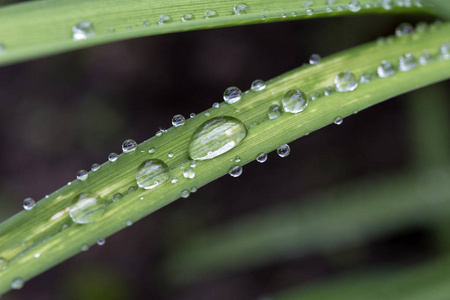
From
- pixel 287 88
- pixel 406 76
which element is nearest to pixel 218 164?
pixel 287 88

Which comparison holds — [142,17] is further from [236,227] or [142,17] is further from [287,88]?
[236,227]

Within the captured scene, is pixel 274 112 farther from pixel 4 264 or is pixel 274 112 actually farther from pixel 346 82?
pixel 4 264

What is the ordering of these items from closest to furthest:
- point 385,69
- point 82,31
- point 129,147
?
point 82,31
point 129,147
point 385,69

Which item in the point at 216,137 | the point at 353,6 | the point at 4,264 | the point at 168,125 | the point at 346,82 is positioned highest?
the point at 168,125

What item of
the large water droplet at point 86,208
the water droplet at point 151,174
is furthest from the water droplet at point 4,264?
the water droplet at point 151,174

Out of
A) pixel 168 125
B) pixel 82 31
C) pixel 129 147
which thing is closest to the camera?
pixel 82 31

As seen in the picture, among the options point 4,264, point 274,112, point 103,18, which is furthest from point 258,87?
point 4,264

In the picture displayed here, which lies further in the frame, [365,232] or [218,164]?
[365,232]
